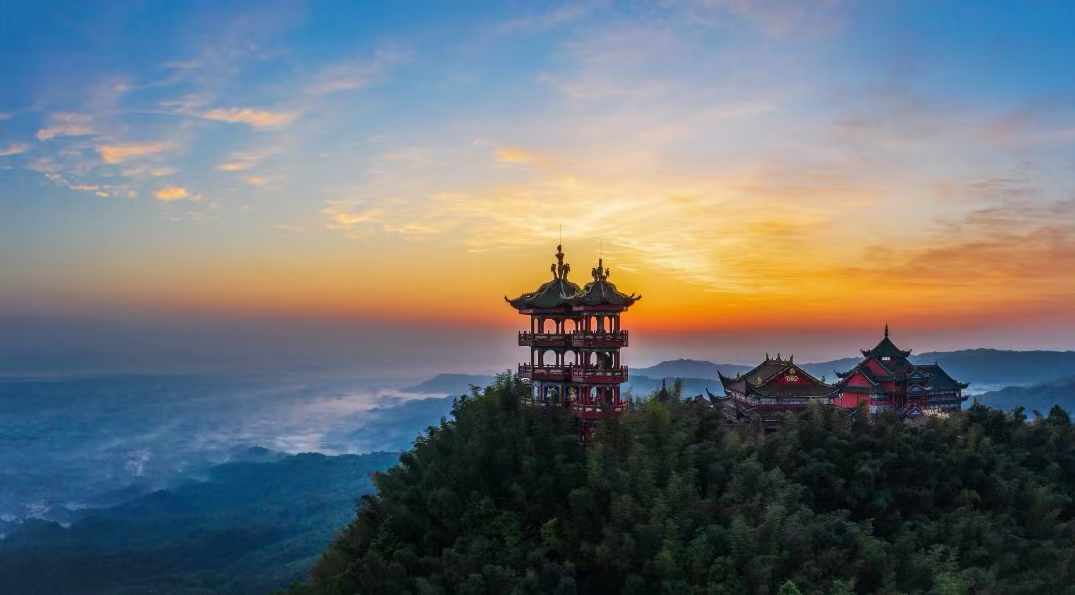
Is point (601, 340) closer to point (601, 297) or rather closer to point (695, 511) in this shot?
point (601, 297)

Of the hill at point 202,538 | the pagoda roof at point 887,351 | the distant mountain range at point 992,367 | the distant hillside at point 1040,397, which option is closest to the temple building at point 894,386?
the pagoda roof at point 887,351

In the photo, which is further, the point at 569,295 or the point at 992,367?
the point at 992,367

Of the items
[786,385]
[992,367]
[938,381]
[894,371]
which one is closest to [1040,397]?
[992,367]

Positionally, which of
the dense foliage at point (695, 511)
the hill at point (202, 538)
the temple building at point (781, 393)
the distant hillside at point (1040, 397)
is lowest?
the hill at point (202, 538)

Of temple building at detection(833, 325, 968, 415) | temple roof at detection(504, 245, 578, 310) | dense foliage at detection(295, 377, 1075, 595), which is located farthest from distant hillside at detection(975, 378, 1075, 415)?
temple roof at detection(504, 245, 578, 310)

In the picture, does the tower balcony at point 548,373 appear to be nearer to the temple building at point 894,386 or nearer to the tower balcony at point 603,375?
the tower balcony at point 603,375

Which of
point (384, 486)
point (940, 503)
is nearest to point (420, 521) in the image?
point (384, 486)

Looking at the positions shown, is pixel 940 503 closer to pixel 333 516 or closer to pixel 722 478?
pixel 722 478
